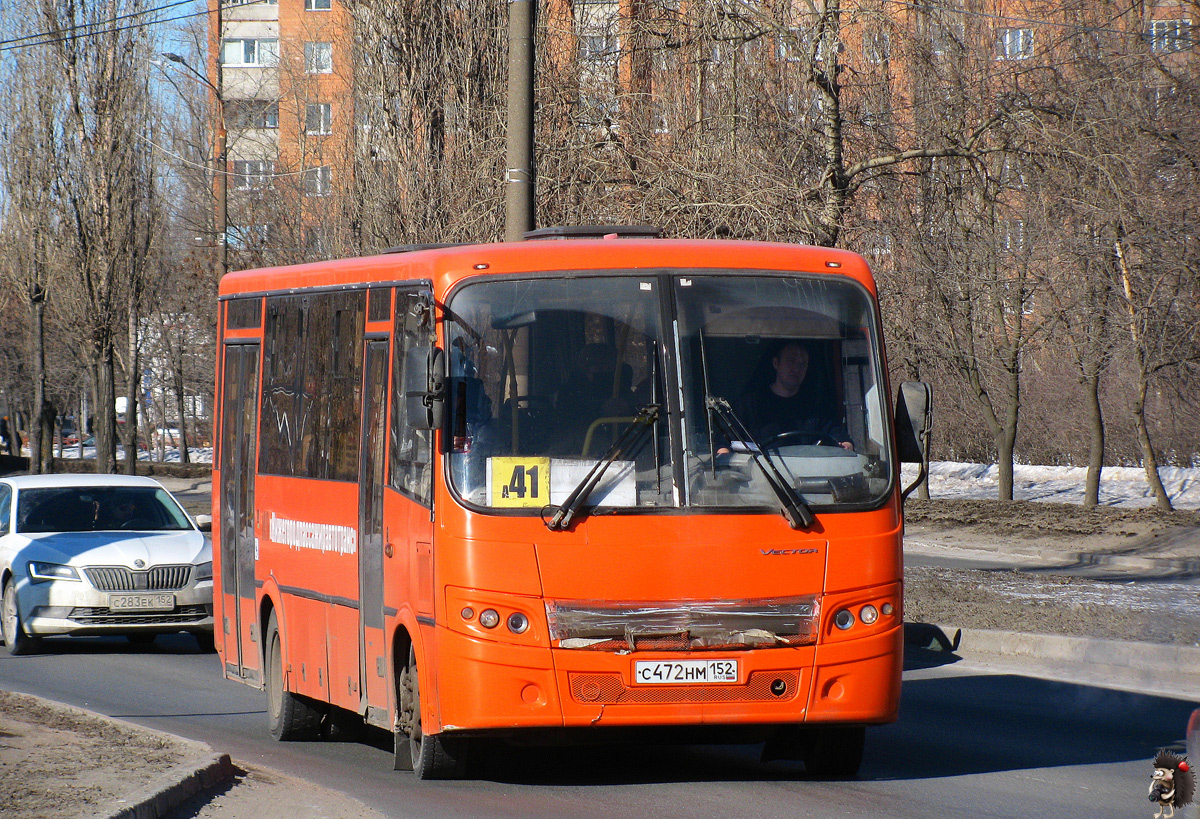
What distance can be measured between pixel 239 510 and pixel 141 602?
12.6 feet

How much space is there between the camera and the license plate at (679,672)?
7.06m

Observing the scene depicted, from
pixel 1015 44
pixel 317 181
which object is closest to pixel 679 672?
pixel 1015 44

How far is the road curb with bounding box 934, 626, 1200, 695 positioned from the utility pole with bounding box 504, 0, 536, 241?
510cm

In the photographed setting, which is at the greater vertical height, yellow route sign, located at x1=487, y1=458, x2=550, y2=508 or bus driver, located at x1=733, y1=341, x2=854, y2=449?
bus driver, located at x1=733, y1=341, x2=854, y2=449

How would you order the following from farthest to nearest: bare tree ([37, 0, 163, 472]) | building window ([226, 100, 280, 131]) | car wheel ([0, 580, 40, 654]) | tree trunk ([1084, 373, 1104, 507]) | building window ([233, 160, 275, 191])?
building window ([226, 100, 280, 131]) < building window ([233, 160, 275, 191]) < bare tree ([37, 0, 163, 472]) < tree trunk ([1084, 373, 1104, 507]) < car wheel ([0, 580, 40, 654])

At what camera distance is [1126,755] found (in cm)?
875

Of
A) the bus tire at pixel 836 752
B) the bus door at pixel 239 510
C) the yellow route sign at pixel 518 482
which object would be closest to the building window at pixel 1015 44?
the bus door at pixel 239 510

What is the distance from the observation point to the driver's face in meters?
→ 7.59

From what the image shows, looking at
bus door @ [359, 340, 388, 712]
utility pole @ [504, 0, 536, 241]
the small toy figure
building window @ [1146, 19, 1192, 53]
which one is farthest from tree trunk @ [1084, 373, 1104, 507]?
the small toy figure

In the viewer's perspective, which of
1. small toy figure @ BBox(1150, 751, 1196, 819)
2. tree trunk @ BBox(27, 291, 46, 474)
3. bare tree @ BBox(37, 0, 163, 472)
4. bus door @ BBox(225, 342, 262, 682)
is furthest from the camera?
tree trunk @ BBox(27, 291, 46, 474)

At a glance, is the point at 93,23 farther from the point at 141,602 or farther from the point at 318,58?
the point at 141,602

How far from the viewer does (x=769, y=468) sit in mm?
7375

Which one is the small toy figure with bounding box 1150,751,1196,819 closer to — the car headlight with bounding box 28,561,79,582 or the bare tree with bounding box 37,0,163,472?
the car headlight with bounding box 28,561,79,582

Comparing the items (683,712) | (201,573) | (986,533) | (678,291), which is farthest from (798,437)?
(986,533)
